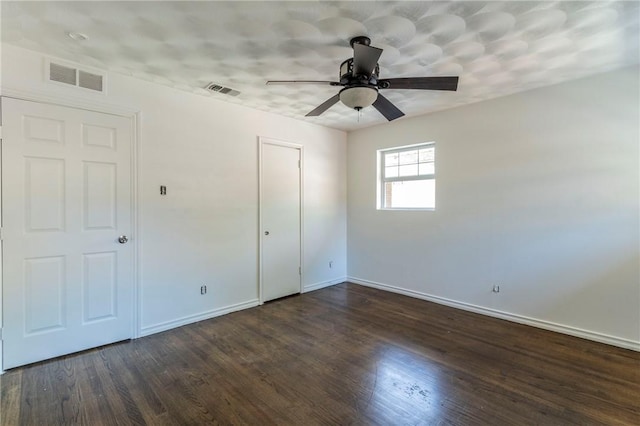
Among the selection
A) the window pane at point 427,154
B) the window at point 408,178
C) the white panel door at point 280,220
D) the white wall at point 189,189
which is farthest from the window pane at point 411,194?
the white wall at point 189,189

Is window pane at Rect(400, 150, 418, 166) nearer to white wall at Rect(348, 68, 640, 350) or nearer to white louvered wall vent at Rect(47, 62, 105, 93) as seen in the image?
white wall at Rect(348, 68, 640, 350)

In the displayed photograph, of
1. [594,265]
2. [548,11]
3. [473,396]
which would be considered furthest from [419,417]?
[548,11]

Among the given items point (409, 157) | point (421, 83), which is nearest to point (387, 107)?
point (421, 83)

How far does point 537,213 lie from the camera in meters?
3.37

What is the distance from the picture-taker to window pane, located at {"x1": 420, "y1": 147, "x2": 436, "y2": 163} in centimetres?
432

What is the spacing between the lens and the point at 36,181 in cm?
255

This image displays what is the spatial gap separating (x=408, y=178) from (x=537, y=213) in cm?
172

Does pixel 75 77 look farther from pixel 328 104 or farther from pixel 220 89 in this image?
pixel 328 104

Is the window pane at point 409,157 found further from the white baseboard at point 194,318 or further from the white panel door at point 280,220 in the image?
the white baseboard at point 194,318

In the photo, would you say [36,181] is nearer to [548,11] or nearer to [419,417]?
[419,417]

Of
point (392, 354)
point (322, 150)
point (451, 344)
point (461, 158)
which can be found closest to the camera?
point (392, 354)

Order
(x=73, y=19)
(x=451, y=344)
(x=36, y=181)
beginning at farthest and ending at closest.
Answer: (x=451, y=344) → (x=36, y=181) → (x=73, y=19)

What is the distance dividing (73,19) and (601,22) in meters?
3.69

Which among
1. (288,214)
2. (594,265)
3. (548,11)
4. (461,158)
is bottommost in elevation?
(594,265)
